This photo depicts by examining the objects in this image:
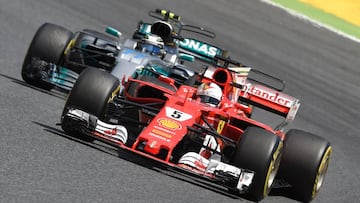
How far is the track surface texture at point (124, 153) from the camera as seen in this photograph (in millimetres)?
7566

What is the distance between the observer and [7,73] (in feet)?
38.0

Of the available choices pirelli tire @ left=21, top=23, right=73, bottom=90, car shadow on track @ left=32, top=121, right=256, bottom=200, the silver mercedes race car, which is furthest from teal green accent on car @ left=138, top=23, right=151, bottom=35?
car shadow on track @ left=32, top=121, right=256, bottom=200

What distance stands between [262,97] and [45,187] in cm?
462

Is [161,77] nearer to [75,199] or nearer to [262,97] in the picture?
[262,97]

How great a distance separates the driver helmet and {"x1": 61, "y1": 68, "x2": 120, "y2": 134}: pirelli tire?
350cm

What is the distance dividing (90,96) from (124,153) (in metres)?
0.69

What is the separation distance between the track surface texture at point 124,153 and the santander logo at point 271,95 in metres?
1.10

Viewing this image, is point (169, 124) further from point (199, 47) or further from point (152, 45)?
point (199, 47)

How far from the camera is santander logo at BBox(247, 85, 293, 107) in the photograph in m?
11.0

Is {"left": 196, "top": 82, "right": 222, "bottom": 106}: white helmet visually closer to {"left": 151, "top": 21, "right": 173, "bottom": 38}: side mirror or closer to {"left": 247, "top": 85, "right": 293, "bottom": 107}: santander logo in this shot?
{"left": 247, "top": 85, "right": 293, "bottom": 107}: santander logo

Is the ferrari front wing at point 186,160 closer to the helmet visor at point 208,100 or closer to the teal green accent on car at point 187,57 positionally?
the helmet visor at point 208,100

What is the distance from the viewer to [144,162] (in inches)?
353

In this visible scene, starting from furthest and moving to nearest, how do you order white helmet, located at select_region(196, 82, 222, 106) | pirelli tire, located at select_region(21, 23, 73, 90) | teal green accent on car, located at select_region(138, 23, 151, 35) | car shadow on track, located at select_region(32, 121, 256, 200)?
teal green accent on car, located at select_region(138, 23, 151, 35), pirelli tire, located at select_region(21, 23, 73, 90), white helmet, located at select_region(196, 82, 222, 106), car shadow on track, located at select_region(32, 121, 256, 200)

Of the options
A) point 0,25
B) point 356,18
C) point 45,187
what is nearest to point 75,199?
point 45,187
